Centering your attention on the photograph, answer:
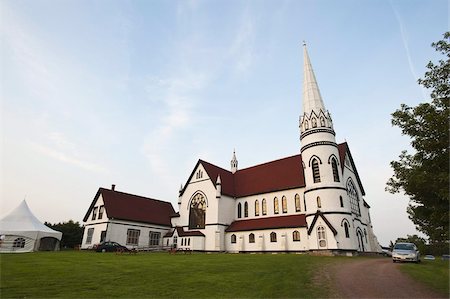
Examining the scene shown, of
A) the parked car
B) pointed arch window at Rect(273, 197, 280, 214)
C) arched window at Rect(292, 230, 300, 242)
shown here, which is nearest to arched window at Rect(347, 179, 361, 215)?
arched window at Rect(292, 230, 300, 242)

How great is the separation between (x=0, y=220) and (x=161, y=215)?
22.3m

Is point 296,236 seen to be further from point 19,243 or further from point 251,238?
point 19,243

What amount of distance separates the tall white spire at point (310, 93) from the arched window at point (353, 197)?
11.3m

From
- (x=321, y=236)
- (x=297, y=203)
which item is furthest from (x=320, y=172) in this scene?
(x=321, y=236)

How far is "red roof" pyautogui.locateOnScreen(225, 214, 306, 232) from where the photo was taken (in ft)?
113

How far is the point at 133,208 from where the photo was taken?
43.1m

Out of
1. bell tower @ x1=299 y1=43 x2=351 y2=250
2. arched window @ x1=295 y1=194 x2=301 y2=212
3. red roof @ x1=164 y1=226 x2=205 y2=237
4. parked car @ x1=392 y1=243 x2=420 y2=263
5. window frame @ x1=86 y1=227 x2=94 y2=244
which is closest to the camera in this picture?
parked car @ x1=392 y1=243 x2=420 y2=263

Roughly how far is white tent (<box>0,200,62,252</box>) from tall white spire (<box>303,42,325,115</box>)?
4124 centimetres

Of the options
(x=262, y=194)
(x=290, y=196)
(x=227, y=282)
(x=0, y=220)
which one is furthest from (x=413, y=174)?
(x=0, y=220)

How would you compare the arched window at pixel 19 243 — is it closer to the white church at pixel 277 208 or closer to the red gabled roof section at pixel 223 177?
the white church at pixel 277 208

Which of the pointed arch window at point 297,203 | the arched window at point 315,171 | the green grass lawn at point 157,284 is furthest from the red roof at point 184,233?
the green grass lawn at point 157,284

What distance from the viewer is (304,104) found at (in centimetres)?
3894

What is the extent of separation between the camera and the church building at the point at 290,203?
32.1 m

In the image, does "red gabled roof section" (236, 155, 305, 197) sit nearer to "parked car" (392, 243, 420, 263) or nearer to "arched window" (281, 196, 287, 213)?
"arched window" (281, 196, 287, 213)
